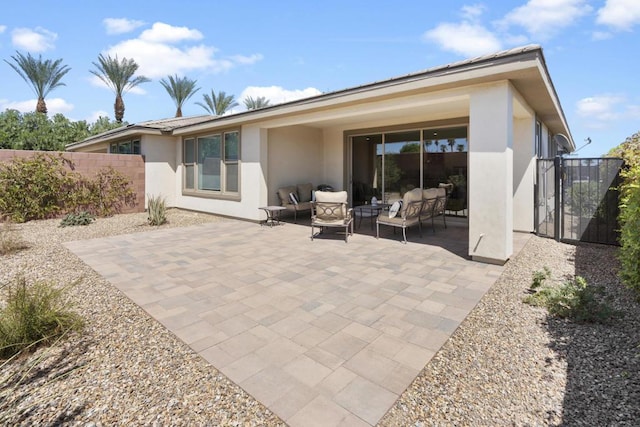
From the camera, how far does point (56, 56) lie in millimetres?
24844

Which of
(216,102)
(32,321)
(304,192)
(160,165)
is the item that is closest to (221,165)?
(304,192)

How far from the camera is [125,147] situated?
14.2m

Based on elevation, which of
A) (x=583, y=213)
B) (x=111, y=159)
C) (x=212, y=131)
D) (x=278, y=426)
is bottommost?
(x=278, y=426)

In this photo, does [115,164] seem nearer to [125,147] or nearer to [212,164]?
[125,147]

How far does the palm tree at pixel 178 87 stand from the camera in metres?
27.9

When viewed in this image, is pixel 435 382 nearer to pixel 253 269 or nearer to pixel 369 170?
pixel 253 269

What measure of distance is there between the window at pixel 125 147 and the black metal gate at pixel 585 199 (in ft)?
45.4

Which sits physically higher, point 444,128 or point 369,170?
point 444,128

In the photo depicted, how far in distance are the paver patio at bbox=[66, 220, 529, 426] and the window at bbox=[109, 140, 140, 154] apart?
7328mm

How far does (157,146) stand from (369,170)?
811cm

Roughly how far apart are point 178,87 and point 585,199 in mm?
29548

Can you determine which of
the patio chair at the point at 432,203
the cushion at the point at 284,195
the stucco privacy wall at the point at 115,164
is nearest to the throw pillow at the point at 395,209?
the patio chair at the point at 432,203

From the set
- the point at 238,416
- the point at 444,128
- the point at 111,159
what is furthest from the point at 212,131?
the point at 238,416

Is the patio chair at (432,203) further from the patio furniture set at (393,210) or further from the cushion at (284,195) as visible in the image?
the cushion at (284,195)
